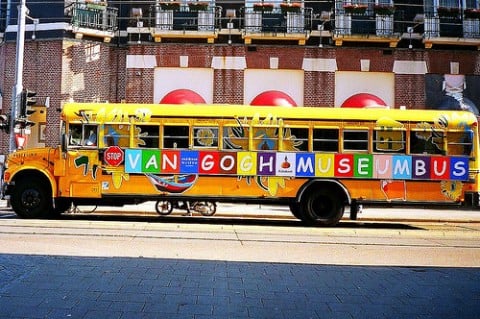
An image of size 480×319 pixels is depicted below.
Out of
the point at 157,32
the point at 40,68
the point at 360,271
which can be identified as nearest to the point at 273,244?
the point at 360,271

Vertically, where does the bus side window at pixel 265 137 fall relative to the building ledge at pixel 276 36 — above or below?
below

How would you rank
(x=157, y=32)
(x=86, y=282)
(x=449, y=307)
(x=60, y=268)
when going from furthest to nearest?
(x=157, y=32) < (x=60, y=268) < (x=86, y=282) < (x=449, y=307)

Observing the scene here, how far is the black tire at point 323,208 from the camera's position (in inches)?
497

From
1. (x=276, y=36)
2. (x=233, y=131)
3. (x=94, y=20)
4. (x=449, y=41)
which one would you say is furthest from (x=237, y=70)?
(x=449, y=41)

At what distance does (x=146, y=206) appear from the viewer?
1695 cm

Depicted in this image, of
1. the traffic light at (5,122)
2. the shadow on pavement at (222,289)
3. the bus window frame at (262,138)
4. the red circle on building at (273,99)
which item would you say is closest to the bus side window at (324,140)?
the bus window frame at (262,138)

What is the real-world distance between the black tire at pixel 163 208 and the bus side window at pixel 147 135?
2.10 m

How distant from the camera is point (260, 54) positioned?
20.9 metres

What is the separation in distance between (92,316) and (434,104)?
19.7 meters

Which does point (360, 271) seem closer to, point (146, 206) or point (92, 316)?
point (92, 316)

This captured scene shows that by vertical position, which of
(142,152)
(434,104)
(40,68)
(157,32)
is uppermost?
(157,32)

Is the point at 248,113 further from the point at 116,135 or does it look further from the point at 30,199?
the point at 30,199

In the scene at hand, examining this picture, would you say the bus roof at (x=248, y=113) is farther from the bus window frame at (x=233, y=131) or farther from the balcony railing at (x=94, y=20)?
the balcony railing at (x=94, y=20)

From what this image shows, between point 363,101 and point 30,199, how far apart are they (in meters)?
13.5
